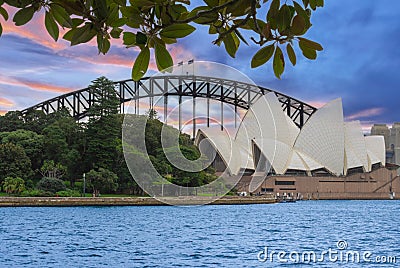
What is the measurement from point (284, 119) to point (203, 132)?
324 inches

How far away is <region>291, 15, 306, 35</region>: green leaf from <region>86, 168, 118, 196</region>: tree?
136ft

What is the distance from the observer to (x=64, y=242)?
19.5 m

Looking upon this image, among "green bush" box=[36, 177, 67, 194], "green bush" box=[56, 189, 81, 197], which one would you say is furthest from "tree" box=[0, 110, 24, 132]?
"green bush" box=[56, 189, 81, 197]

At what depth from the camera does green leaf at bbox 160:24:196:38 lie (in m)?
1.20

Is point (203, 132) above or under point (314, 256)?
above

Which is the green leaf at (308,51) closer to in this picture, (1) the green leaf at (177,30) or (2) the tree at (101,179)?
(1) the green leaf at (177,30)

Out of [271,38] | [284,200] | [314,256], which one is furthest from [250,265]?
[284,200]

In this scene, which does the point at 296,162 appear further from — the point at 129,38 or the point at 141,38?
the point at 141,38

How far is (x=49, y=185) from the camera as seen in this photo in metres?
41.1

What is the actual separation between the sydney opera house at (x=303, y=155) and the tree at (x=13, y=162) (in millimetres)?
15584

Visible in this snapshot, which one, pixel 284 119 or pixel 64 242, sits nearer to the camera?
pixel 64 242

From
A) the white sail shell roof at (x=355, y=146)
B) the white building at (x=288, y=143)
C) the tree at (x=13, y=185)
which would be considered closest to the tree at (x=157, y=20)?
the tree at (x=13, y=185)

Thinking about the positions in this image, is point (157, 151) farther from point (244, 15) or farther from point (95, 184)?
point (244, 15)

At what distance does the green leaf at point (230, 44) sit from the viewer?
1.39 m
